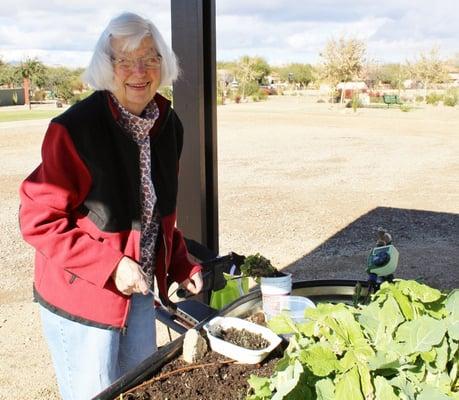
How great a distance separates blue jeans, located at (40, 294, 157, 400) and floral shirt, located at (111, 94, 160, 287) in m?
0.16

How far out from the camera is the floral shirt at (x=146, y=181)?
5.54ft

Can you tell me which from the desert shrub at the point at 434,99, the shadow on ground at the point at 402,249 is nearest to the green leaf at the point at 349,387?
the shadow on ground at the point at 402,249

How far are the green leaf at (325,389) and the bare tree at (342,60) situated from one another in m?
35.7

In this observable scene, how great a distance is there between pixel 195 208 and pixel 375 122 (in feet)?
63.8

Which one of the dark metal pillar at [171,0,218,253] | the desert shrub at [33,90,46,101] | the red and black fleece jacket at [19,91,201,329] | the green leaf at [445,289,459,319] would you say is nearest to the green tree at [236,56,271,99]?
the desert shrub at [33,90,46,101]

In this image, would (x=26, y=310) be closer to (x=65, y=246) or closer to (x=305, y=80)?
(x=65, y=246)

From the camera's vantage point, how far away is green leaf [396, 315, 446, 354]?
1.19 meters

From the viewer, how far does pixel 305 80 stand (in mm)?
57438

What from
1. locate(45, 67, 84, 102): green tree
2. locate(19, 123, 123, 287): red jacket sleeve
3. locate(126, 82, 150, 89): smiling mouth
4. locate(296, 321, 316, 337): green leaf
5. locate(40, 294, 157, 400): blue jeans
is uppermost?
locate(45, 67, 84, 102): green tree

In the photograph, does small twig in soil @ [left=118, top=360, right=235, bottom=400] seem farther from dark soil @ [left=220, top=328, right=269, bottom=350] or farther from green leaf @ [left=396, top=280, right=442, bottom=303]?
green leaf @ [left=396, top=280, right=442, bottom=303]

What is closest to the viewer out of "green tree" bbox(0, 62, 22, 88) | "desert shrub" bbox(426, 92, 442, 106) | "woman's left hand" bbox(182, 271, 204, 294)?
"woman's left hand" bbox(182, 271, 204, 294)

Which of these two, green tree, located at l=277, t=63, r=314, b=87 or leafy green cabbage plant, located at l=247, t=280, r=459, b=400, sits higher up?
green tree, located at l=277, t=63, r=314, b=87

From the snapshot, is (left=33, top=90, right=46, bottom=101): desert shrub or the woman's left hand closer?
the woman's left hand

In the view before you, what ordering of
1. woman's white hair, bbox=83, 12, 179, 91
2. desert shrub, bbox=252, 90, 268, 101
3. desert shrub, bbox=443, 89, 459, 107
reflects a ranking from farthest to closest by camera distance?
1. desert shrub, bbox=252, 90, 268, 101
2. desert shrub, bbox=443, 89, 459, 107
3. woman's white hair, bbox=83, 12, 179, 91
